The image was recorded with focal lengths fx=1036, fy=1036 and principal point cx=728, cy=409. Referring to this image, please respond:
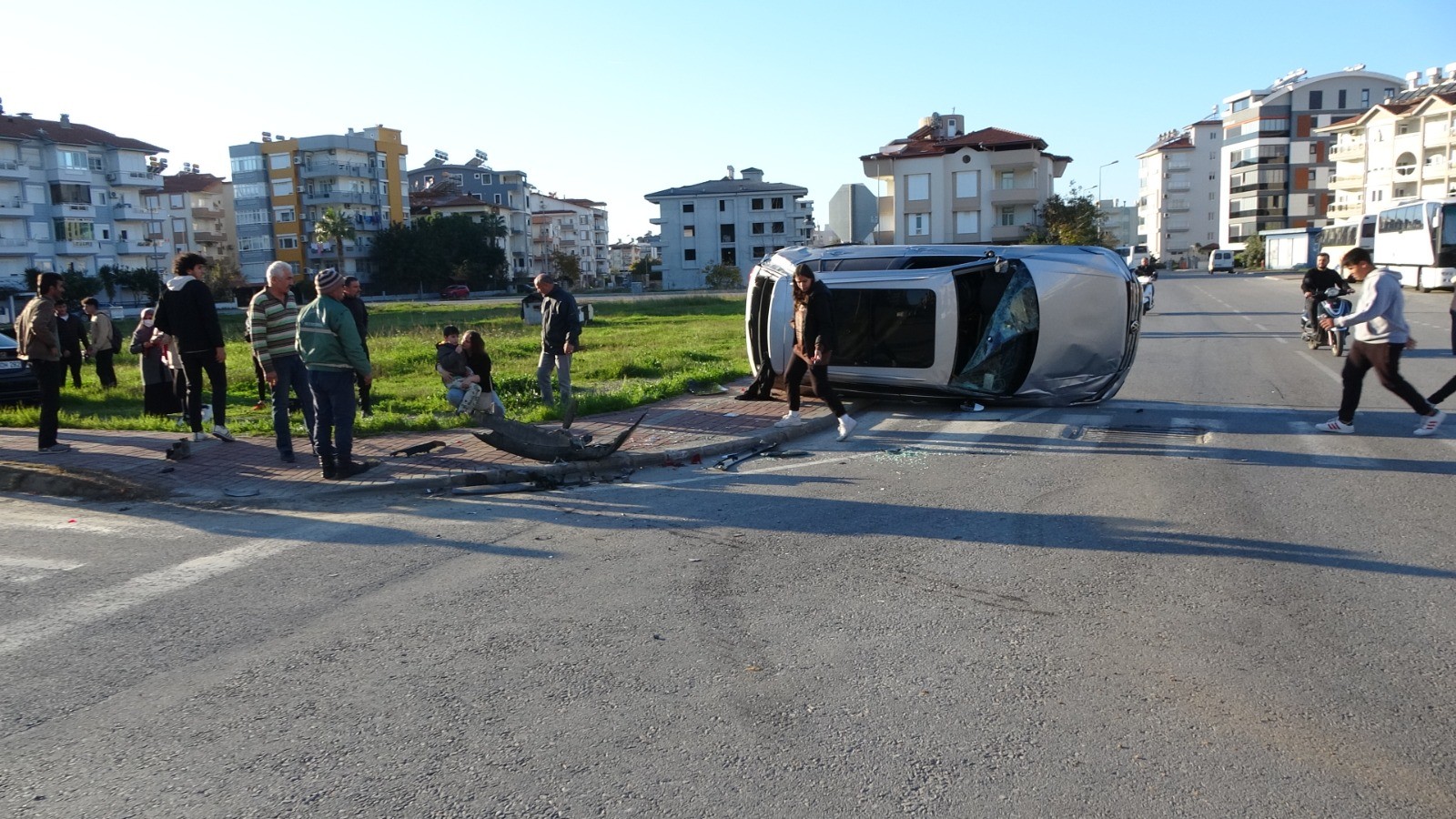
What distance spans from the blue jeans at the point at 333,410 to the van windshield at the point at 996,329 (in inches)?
272

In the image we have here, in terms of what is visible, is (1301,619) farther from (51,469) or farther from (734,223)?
(734,223)

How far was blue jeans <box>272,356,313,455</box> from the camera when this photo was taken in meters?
9.76

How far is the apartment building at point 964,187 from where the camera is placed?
74438 mm

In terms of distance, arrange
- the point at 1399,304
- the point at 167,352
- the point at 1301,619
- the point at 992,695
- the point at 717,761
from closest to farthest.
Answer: the point at 717,761 < the point at 992,695 < the point at 1301,619 < the point at 1399,304 < the point at 167,352

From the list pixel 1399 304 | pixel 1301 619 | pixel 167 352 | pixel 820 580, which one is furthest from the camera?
pixel 167 352

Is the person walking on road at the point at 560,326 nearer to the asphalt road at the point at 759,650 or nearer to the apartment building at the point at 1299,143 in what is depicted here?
the asphalt road at the point at 759,650

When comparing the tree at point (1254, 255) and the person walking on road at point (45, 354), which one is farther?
the tree at point (1254, 255)

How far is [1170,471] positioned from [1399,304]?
3.16m

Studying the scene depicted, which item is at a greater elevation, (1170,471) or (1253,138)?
(1253,138)

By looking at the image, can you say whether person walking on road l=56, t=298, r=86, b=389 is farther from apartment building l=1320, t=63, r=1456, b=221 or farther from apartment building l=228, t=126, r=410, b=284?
apartment building l=228, t=126, r=410, b=284

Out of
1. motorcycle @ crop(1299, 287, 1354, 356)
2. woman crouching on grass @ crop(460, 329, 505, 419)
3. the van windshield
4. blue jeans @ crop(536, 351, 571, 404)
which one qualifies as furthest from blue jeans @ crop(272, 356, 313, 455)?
motorcycle @ crop(1299, 287, 1354, 356)

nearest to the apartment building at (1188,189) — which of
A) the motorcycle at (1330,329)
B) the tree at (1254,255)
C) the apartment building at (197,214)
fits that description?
the tree at (1254,255)

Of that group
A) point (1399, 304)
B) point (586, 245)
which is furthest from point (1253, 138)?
point (1399, 304)

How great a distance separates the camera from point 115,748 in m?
3.92
